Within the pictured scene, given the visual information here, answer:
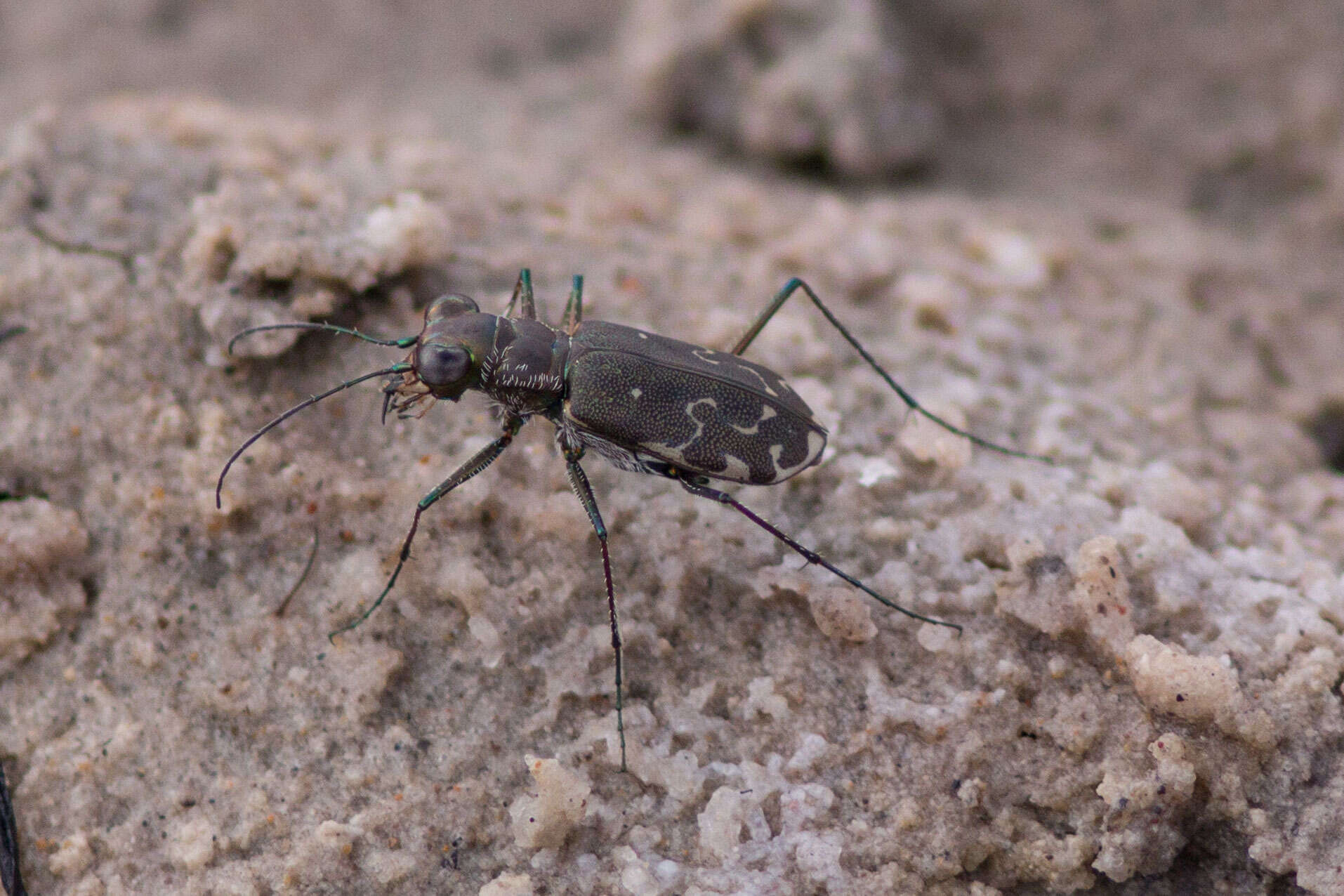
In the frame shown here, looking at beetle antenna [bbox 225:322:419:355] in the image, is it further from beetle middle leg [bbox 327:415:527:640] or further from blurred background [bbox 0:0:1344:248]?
blurred background [bbox 0:0:1344:248]

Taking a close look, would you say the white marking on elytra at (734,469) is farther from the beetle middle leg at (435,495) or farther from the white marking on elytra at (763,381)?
the beetle middle leg at (435,495)

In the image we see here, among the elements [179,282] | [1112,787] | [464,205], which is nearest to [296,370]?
[179,282]

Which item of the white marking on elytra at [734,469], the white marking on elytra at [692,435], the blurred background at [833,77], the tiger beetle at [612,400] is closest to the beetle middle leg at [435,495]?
the tiger beetle at [612,400]

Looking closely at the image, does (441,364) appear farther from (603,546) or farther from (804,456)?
(804,456)

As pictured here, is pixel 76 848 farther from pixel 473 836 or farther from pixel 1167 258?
pixel 1167 258

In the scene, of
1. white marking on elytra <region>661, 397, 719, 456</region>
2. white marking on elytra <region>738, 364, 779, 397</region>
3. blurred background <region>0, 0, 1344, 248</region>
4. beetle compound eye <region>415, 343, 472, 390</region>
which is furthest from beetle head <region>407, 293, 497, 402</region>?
blurred background <region>0, 0, 1344, 248</region>
